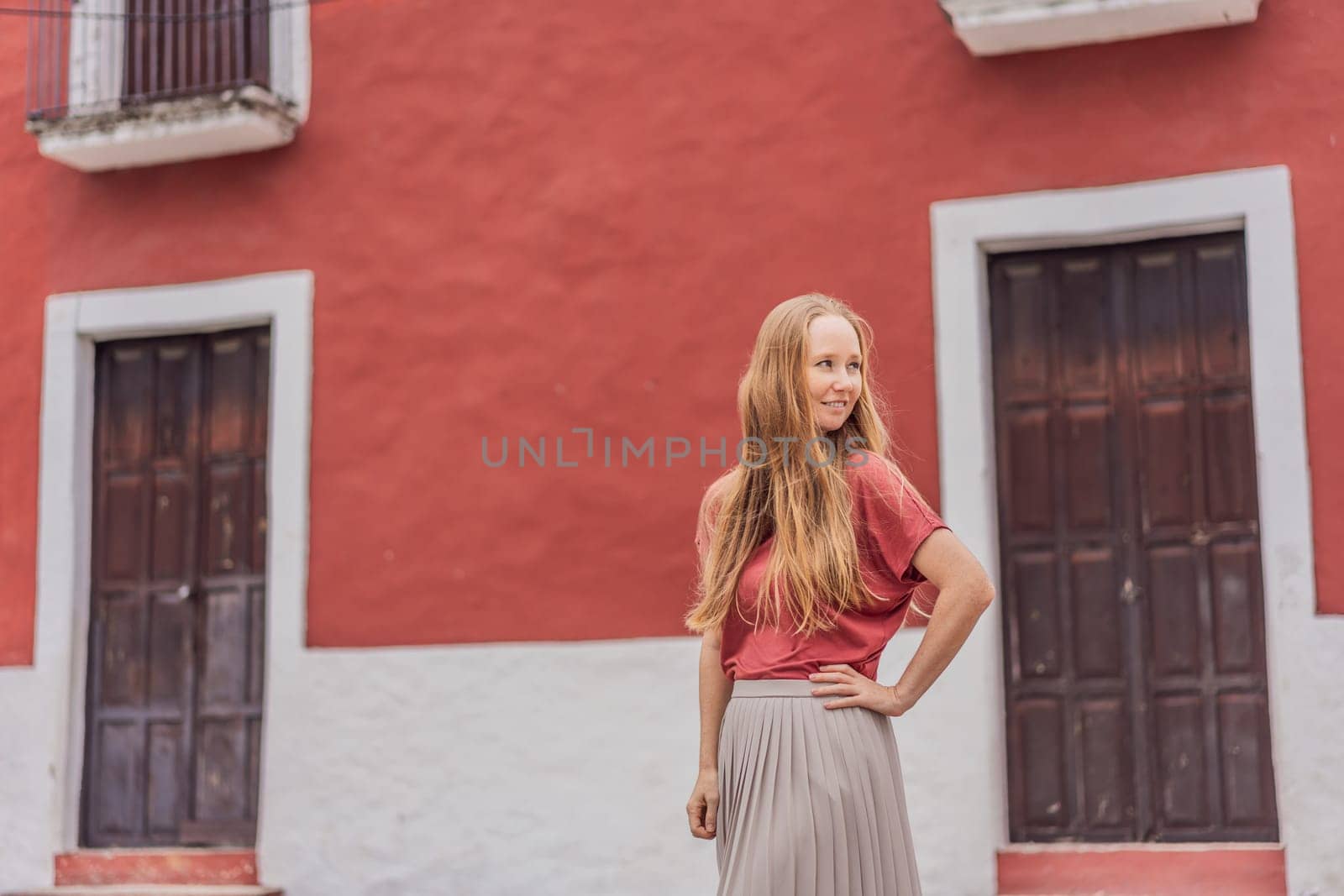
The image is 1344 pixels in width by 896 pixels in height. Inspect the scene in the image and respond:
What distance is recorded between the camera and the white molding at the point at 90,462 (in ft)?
21.3

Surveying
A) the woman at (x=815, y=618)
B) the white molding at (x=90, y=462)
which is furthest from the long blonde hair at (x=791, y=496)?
the white molding at (x=90, y=462)

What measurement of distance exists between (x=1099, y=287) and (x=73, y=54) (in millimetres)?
4254

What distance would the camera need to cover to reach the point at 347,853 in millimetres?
6270

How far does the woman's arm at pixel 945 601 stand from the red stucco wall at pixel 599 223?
2867 millimetres

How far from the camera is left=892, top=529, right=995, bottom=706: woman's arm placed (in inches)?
114

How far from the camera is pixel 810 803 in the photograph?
9.23ft

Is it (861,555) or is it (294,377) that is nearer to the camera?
(861,555)

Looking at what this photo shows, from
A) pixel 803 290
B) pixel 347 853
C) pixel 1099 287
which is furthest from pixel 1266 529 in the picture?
pixel 347 853

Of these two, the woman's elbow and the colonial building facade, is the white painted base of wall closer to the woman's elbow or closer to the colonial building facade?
the colonial building facade

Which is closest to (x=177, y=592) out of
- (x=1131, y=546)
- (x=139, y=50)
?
(x=139, y=50)

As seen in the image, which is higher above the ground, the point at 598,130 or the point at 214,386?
the point at 598,130

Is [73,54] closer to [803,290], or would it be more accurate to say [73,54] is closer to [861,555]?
[803,290]

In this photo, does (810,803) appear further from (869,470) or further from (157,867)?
(157,867)

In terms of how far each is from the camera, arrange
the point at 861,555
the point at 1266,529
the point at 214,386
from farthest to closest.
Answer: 1. the point at 214,386
2. the point at 1266,529
3. the point at 861,555
